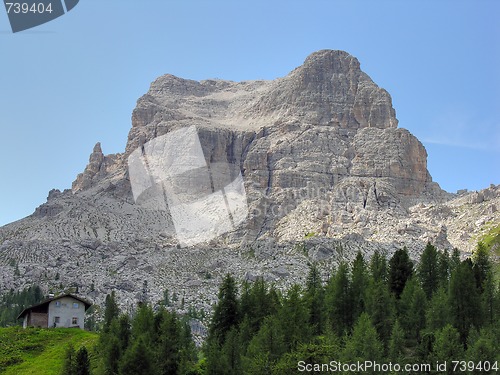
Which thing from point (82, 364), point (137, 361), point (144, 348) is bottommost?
point (82, 364)

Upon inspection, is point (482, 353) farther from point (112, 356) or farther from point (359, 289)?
point (112, 356)

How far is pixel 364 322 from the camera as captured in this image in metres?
75.7

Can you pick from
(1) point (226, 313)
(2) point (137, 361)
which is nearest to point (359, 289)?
(1) point (226, 313)

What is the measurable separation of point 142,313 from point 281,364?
25676 millimetres

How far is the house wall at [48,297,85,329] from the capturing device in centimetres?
9562

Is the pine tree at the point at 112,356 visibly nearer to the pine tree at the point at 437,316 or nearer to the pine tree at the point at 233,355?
the pine tree at the point at 233,355

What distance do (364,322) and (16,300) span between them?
4740 inches

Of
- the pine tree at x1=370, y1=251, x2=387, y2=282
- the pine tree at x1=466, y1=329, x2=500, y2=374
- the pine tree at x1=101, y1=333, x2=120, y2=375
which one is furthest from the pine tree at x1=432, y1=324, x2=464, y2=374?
the pine tree at x1=101, y1=333, x2=120, y2=375

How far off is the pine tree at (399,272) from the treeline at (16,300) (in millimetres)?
88870

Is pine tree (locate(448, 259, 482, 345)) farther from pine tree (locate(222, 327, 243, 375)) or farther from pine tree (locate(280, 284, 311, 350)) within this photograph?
pine tree (locate(222, 327, 243, 375))

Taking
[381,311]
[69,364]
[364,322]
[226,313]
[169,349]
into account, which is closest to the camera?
[69,364]

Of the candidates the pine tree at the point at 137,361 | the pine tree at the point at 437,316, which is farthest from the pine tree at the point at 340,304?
the pine tree at the point at 137,361

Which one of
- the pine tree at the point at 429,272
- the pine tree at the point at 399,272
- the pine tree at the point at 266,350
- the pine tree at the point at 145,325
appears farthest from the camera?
the pine tree at the point at 429,272

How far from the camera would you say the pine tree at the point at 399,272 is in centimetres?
9931
